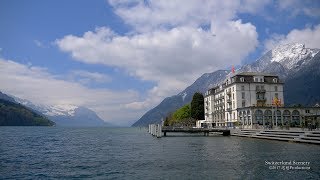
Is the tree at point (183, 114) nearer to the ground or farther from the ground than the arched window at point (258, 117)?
farther from the ground

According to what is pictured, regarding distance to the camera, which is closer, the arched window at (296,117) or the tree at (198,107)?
the arched window at (296,117)

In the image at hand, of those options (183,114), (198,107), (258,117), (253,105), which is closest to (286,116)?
(258,117)

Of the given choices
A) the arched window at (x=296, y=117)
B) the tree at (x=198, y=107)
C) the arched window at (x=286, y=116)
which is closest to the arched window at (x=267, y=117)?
the arched window at (x=286, y=116)

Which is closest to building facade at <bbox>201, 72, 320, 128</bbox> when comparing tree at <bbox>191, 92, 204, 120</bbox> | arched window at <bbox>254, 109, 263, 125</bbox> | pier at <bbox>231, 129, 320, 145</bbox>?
arched window at <bbox>254, 109, 263, 125</bbox>

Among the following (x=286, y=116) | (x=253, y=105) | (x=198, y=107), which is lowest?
(x=286, y=116)

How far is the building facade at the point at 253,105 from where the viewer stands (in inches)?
4454

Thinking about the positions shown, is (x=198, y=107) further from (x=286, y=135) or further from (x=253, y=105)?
(x=286, y=135)

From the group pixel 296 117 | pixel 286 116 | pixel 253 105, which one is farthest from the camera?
pixel 253 105

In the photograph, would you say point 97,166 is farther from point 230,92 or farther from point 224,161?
point 230,92

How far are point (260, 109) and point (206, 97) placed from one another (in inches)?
2038

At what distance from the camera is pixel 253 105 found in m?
119

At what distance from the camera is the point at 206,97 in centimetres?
16375

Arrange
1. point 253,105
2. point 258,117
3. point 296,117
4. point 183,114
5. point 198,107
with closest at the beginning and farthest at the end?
point 258,117, point 296,117, point 253,105, point 198,107, point 183,114

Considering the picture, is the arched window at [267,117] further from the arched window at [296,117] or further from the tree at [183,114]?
the tree at [183,114]
